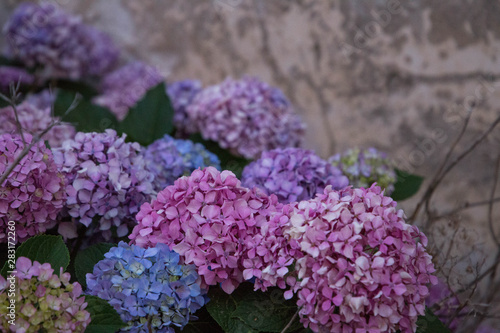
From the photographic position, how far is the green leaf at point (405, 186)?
4.25 feet

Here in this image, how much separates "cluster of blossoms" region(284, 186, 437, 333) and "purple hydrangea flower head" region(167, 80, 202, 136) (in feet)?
2.68

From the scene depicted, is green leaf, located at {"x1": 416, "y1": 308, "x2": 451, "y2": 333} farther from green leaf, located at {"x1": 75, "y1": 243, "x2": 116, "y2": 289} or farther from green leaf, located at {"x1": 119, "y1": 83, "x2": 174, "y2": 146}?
green leaf, located at {"x1": 119, "y1": 83, "x2": 174, "y2": 146}

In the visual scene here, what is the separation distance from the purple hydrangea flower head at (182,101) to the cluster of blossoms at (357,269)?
82cm

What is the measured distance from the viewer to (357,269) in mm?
733

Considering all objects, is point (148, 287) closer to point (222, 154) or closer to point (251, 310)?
point (251, 310)

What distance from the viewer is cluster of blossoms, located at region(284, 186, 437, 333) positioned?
74 cm

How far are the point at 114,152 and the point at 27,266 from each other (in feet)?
0.90

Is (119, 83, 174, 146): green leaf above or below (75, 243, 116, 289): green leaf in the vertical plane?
above

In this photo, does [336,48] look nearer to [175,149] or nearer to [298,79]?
[298,79]

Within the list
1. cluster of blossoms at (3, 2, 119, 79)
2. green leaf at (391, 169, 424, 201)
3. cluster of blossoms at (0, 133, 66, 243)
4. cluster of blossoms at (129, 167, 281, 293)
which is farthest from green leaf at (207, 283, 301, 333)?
cluster of blossoms at (3, 2, 119, 79)

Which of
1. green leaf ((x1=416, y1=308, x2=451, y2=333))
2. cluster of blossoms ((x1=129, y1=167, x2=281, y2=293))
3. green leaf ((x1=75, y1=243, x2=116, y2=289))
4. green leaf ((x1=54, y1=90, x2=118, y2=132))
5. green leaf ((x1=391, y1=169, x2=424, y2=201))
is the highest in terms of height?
green leaf ((x1=391, y1=169, x2=424, y2=201))

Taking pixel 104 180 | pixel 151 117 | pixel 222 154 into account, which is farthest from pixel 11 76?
pixel 104 180

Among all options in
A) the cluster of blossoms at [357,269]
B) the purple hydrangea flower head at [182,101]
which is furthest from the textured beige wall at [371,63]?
the cluster of blossoms at [357,269]

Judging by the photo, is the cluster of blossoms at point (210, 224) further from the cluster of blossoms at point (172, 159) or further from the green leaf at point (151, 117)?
the green leaf at point (151, 117)
